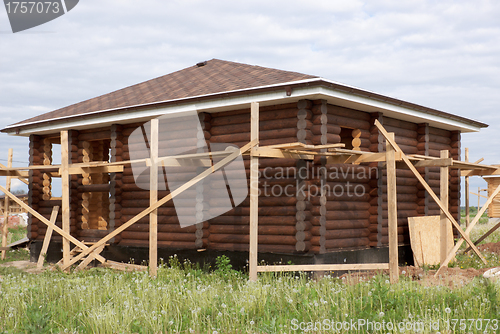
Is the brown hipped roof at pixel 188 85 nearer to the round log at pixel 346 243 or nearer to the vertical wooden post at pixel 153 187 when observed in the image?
the vertical wooden post at pixel 153 187

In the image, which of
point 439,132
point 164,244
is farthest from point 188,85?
point 439,132

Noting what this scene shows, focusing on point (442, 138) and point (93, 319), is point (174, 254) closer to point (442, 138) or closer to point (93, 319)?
point (93, 319)

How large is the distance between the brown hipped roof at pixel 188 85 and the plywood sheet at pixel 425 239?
5.34 meters

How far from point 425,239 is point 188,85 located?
7592 millimetres

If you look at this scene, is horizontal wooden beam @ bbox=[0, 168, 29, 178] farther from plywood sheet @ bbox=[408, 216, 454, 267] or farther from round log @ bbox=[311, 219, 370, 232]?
plywood sheet @ bbox=[408, 216, 454, 267]

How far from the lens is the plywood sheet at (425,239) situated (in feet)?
41.8

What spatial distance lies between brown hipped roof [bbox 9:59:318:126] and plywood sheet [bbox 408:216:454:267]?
534 cm

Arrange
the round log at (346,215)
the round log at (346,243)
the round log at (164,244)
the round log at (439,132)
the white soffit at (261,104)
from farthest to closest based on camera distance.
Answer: the round log at (439,132) < the round log at (164,244) < the round log at (346,215) < the round log at (346,243) < the white soffit at (261,104)

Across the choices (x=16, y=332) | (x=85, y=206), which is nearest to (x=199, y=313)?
(x=16, y=332)

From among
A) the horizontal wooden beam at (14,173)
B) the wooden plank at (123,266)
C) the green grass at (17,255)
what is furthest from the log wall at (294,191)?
the green grass at (17,255)

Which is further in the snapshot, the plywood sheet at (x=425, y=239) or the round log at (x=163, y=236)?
the plywood sheet at (x=425, y=239)

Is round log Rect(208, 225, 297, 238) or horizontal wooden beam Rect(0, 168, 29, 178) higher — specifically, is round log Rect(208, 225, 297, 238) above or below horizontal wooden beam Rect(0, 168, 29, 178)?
below

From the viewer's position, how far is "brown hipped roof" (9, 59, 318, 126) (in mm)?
11414

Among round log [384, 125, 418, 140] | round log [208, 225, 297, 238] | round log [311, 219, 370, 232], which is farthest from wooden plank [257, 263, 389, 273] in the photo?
round log [384, 125, 418, 140]
